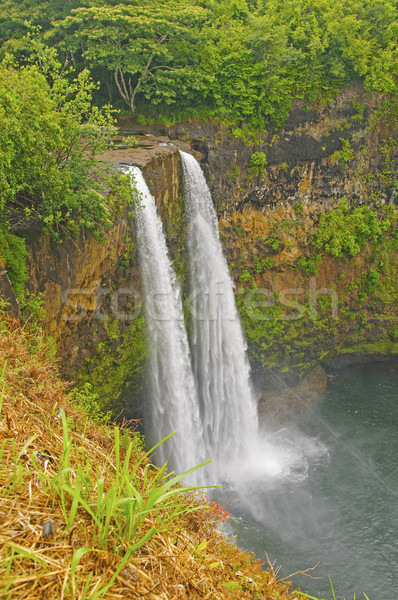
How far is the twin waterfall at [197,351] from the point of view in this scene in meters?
10.0

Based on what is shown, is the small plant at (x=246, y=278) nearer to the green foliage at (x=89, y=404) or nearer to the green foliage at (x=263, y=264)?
the green foliage at (x=263, y=264)

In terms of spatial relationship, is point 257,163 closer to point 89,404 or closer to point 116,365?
point 116,365

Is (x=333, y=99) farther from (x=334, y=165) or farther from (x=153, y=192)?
(x=153, y=192)

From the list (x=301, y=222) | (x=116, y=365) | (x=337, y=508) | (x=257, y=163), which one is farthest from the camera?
(x=301, y=222)

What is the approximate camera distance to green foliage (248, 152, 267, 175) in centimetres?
1514

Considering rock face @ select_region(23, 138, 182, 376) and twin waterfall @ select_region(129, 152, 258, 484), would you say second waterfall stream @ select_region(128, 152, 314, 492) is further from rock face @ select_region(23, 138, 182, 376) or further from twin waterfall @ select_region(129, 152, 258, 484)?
rock face @ select_region(23, 138, 182, 376)

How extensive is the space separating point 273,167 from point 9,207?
11.9 metres

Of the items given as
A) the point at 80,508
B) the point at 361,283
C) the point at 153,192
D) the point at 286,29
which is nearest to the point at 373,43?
the point at 286,29

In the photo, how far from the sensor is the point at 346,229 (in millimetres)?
16406

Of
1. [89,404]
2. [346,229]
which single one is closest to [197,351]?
[89,404]

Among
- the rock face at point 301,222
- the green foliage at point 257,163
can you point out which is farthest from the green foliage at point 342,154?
the green foliage at point 257,163

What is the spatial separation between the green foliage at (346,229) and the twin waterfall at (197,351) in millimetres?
5281

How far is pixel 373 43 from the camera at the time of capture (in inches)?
613

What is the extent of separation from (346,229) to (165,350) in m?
10.4
